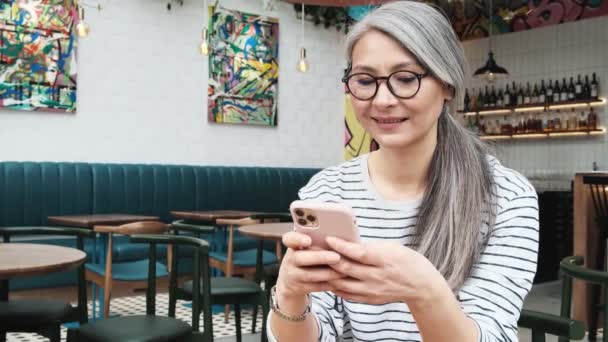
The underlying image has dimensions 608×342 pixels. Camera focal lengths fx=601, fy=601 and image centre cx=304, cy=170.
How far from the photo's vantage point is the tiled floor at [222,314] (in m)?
4.30

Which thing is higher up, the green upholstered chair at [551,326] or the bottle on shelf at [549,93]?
the bottle on shelf at [549,93]

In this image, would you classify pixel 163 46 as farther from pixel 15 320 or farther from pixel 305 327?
pixel 305 327

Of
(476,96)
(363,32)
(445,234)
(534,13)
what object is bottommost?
(445,234)

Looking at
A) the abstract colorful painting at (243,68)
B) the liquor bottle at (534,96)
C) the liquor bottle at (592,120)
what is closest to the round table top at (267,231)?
the abstract colorful painting at (243,68)

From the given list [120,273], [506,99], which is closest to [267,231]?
[120,273]

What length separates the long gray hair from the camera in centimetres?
103

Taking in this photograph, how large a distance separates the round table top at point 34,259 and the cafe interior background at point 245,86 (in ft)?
9.26

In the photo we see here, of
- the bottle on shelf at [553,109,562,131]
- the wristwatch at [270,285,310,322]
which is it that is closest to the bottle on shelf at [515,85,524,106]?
the bottle on shelf at [553,109,562,131]

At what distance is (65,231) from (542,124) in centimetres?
667

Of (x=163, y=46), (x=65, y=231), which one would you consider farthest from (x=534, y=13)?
(x=65, y=231)

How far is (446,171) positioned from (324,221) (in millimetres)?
443

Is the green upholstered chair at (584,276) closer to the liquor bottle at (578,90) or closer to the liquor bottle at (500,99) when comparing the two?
the liquor bottle at (578,90)

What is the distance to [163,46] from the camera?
6844mm

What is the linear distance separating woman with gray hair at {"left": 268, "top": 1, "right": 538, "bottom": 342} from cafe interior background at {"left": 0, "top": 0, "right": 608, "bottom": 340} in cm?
458
